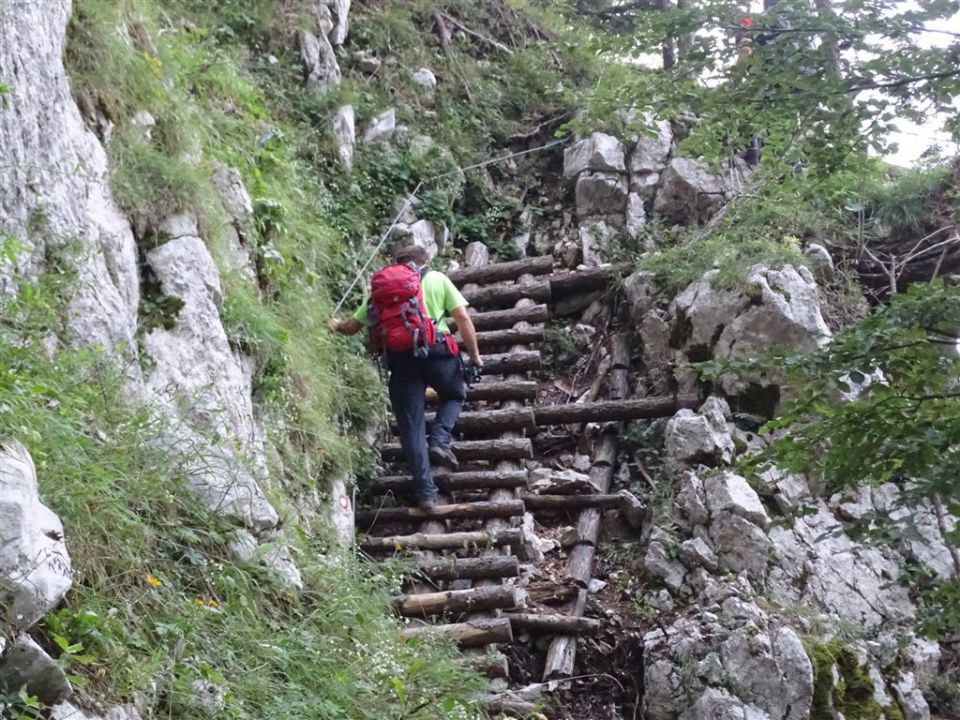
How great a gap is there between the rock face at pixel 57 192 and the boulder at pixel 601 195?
5949mm

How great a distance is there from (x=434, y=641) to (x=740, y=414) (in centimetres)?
335

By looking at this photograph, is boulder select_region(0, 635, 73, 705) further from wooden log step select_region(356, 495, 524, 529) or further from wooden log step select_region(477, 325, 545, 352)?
wooden log step select_region(477, 325, 545, 352)

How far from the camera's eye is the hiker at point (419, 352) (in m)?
7.07

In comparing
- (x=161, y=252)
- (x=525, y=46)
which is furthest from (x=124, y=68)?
(x=525, y=46)

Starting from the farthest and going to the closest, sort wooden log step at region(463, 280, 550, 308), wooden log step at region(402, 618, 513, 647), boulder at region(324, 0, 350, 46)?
1. boulder at region(324, 0, 350, 46)
2. wooden log step at region(463, 280, 550, 308)
3. wooden log step at region(402, 618, 513, 647)

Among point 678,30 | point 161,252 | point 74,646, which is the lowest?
point 74,646

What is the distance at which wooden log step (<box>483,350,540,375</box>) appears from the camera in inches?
335

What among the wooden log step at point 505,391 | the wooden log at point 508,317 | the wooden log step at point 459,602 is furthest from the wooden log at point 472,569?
the wooden log at point 508,317

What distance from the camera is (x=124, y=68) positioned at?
6746mm

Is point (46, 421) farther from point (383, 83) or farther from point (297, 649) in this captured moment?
point (383, 83)

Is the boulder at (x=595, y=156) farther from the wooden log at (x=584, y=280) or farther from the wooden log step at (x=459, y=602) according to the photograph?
the wooden log step at (x=459, y=602)

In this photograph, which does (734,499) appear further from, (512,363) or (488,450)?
(512,363)

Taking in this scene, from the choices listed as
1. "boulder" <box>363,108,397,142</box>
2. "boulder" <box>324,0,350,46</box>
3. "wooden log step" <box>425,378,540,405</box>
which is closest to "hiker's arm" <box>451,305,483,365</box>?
"wooden log step" <box>425,378,540,405</box>

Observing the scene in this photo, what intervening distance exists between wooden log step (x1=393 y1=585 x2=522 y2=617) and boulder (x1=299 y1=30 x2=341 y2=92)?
648 centimetres
